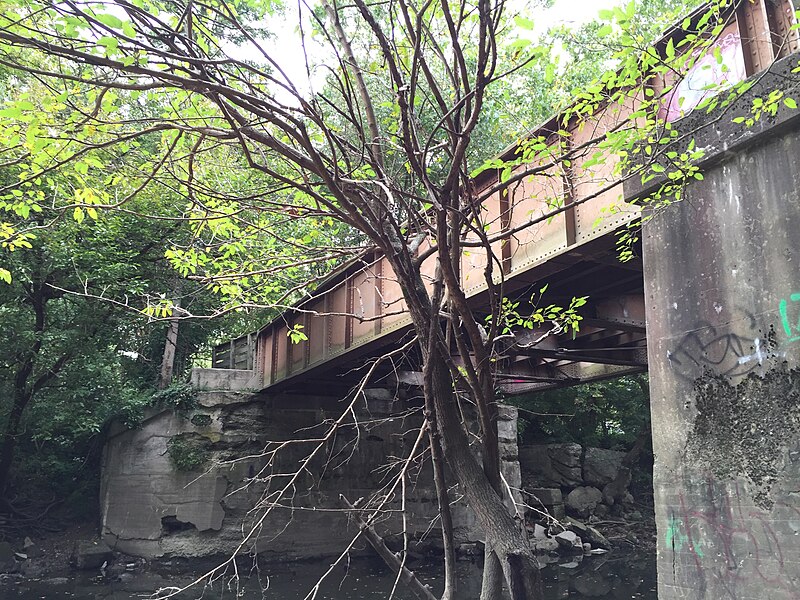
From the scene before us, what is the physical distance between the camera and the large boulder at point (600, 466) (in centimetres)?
2266

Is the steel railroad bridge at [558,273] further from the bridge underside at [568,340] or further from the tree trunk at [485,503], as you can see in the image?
the tree trunk at [485,503]

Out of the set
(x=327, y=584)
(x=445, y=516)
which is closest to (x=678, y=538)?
(x=445, y=516)

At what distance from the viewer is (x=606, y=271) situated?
808cm

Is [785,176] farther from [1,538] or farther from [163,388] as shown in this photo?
[1,538]

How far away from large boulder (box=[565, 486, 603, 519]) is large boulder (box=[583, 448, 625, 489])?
77 centimetres

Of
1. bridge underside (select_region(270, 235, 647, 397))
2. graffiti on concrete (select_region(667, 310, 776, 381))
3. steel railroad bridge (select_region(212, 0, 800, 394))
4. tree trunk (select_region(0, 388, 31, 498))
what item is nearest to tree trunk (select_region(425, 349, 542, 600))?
steel railroad bridge (select_region(212, 0, 800, 394))

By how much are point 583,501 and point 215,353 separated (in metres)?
13.2

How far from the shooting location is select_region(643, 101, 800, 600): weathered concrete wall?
3.94 m

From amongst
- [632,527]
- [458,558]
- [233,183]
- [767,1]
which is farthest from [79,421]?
[632,527]

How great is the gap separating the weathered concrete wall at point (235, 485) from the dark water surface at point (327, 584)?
2.41 feet

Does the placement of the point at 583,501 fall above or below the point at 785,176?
below

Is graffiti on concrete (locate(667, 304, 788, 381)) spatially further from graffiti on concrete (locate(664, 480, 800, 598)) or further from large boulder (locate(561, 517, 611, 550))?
large boulder (locate(561, 517, 611, 550))

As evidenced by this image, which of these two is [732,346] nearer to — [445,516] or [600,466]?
[445,516]

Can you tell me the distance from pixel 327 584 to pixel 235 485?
3.19m
